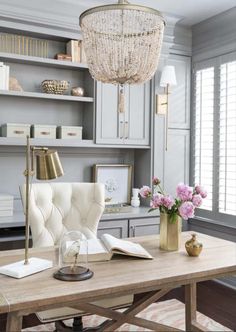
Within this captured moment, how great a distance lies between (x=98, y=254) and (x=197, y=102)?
273 cm

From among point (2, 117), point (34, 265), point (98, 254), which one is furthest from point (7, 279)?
point (2, 117)

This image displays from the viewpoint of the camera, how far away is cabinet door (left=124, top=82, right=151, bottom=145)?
149 inches

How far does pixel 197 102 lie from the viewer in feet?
13.7

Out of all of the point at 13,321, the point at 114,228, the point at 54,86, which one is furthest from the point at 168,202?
the point at 54,86

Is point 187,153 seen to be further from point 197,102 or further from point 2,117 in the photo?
point 2,117

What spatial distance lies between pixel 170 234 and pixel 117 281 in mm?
605

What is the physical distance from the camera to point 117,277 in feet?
5.41

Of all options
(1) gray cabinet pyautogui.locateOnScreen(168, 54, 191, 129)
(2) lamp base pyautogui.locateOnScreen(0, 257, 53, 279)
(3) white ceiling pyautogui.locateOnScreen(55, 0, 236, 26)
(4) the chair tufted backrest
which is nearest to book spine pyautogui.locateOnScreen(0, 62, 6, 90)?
(3) white ceiling pyautogui.locateOnScreen(55, 0, 236, 26)

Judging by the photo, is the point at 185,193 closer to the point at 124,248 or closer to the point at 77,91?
the point at 124,248

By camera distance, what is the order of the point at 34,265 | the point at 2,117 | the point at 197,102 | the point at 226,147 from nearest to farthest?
1. the point at 34,265
2. the point at 2,117
3. the point at 226,147
4. the point at 197,102

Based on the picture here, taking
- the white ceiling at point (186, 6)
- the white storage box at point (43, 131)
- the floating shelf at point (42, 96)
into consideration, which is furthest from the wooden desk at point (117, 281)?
the white ceiling at point (186, 6)

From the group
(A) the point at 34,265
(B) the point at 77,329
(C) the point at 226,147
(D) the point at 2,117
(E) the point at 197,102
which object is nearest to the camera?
(A) the point at 34,265

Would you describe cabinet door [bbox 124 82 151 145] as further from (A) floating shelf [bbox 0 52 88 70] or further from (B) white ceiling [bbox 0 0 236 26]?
(B) white ceiling [bbox 0 0 236 26]

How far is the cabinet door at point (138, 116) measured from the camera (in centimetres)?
379
